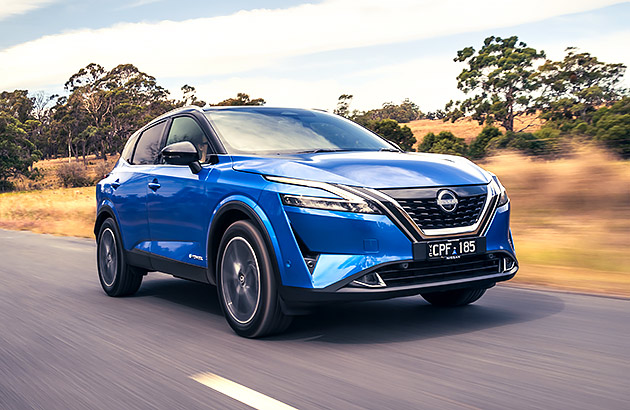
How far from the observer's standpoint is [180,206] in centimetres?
616

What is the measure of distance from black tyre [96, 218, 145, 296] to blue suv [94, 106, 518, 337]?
1.01 meters

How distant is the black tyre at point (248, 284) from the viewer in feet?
16.6

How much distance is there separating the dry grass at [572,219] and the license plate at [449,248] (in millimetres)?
2269

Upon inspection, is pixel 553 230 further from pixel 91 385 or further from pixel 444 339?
pixel 91 385

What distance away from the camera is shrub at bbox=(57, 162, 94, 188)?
65.0 meters

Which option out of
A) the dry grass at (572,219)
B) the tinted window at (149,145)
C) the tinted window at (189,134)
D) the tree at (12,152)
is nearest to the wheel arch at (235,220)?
the tinted window at (189,134)

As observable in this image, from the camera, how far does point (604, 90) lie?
4744 centimetres

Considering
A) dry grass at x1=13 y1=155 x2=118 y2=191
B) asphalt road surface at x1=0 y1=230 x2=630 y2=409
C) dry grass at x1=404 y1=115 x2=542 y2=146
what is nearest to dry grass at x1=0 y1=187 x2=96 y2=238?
asphalt road surface at x1=0 y1=230 x2=630 y2=409

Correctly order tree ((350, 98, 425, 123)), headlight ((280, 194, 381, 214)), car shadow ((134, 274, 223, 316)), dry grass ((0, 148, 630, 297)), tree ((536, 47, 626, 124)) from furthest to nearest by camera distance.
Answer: tree ((350, 98, 425, 123)) < tree ((536, 47, 626, 124)) < dry grass ((0, 148, 630, 297)) < car shadow ((134, 274, 223, 316)) < headlight ((280, 194, 381, 214))

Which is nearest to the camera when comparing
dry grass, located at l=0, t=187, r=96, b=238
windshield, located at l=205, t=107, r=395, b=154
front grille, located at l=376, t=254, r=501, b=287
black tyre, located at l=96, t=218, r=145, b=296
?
front grille, located at l=376, t=254, r=501, b=287

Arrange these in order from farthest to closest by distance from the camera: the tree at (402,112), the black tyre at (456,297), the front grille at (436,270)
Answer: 1. the tree at (402,112)
2. the black tyre at (456,297)
3. the front grille at (436,270)

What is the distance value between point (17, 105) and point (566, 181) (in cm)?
8387

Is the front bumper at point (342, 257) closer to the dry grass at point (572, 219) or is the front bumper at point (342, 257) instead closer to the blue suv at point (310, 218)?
the blue suv at point (310, 218)

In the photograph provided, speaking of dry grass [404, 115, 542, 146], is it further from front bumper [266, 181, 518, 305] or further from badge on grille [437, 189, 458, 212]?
front bumper [266, 181, 518, 305]
